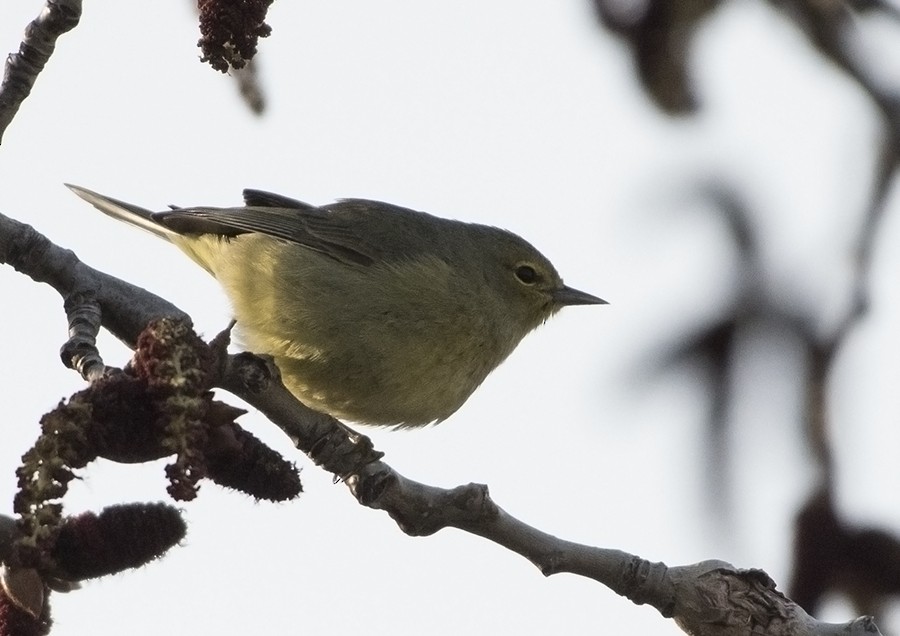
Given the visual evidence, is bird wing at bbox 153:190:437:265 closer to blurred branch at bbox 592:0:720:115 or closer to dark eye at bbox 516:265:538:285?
dark eye at bbox 516:265:538:285

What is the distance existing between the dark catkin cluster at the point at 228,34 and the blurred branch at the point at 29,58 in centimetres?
39

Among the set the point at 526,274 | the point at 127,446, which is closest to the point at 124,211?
the point at 526,274

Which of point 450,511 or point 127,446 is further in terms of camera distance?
point 450,511

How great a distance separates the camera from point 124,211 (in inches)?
237

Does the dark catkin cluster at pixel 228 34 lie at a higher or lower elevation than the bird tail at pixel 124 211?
lower

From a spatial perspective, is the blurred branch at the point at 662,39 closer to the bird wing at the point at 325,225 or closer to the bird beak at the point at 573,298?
the bird wing at the point at 325,225

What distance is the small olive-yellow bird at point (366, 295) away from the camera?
5316 millimetres

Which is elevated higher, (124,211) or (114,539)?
(124,211)

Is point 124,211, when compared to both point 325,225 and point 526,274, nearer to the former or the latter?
point 325,225

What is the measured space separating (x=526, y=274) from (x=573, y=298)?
1.05ft

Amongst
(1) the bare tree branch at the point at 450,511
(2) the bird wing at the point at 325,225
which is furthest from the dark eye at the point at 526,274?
(1) the bare tree branch at the point at 450,511

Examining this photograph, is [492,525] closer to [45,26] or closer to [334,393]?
[45,26]

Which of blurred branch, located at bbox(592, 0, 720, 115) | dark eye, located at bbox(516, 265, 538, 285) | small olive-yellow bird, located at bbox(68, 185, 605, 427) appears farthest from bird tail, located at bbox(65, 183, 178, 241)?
blurred branch, located at bbox(592, 0, 720, 115)

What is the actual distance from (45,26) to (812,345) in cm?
215
